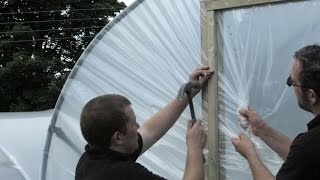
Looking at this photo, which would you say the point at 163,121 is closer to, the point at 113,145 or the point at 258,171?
the point at 113,145

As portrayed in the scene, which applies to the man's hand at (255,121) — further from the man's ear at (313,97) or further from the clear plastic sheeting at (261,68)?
the man's ear at (313,97)

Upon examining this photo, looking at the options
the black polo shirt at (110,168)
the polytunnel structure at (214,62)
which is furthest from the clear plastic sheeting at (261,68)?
the black polo shirt at (110,168)

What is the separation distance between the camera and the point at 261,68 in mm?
3020

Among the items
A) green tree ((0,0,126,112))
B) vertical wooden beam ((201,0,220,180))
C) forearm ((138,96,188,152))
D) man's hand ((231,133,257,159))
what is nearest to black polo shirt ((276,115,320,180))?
man's hand ((231,133,257,159))

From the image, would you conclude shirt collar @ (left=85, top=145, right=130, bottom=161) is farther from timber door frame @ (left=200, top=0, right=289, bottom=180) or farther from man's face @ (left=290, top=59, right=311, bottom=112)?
man's face @ (left=290, top=59, right=311, bottom=112)

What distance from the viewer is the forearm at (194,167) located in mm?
2457

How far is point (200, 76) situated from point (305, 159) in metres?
1.07

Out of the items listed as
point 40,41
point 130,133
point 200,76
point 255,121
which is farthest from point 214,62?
point 40,41

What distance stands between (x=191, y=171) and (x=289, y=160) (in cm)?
52

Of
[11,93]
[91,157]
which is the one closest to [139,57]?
[91,157]

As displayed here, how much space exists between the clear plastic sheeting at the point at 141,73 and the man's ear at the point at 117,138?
820 millimetres

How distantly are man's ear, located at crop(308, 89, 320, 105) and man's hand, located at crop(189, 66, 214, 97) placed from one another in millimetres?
853

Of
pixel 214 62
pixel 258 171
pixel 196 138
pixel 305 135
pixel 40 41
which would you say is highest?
pixel 214 62

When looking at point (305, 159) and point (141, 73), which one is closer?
point (305, 159)
